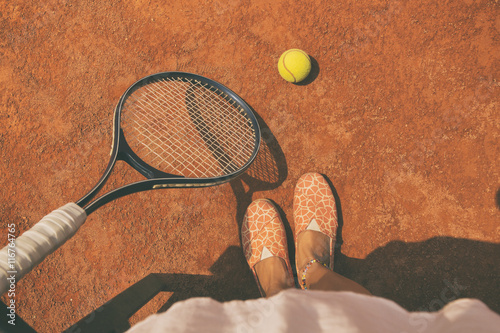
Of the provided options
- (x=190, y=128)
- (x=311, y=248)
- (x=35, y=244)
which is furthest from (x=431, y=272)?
(x=35, y=244)

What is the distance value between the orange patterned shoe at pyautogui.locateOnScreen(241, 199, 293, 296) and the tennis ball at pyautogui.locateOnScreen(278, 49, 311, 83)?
2.09 ft

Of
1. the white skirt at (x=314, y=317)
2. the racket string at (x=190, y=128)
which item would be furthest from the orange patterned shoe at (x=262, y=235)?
the white skirt at (x=314, y=317)

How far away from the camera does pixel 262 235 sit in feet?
4.41

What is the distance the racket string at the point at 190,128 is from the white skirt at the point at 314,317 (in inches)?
32.7

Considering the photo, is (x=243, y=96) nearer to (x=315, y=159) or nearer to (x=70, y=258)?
(x=315, y=159)

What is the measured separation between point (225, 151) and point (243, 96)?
1.05 ft

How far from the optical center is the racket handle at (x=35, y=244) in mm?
697

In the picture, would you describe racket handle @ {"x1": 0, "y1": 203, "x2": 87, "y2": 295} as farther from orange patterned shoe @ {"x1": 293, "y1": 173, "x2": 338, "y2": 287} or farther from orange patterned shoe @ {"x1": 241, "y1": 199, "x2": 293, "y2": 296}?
orange patterned shoe @ {"x1": 293, "y1": 173, "x2": 338, "y2": 287}

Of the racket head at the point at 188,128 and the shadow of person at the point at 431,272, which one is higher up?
the racket head at the point at 188,128

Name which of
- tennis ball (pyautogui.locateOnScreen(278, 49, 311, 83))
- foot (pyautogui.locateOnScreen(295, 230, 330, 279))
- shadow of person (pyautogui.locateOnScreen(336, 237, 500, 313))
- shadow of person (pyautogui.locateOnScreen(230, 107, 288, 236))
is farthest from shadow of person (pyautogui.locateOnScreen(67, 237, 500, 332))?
tennis ball (pyautogui.locateOnScreen(278, 49, 311, 83))

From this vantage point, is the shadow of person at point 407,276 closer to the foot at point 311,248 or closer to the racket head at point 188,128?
the foot at point 311,248

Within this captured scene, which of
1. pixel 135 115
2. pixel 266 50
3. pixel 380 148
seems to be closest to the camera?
pixel 135 115

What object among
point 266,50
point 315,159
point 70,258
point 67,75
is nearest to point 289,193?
point 315,159

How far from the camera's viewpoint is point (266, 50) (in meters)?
1.51
